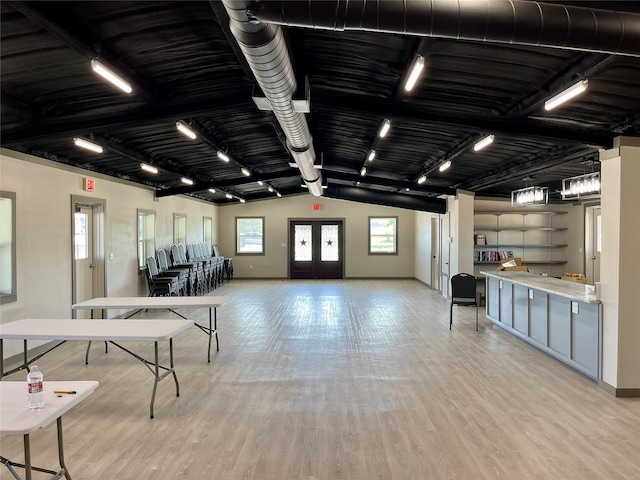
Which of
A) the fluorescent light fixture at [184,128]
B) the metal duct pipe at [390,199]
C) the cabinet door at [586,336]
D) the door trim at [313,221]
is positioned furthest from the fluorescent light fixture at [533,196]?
the door trim at [313,221]

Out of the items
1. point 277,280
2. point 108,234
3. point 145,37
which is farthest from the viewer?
point 277,280

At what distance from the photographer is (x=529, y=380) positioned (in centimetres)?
452

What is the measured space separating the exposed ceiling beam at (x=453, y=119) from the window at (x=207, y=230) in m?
9.27

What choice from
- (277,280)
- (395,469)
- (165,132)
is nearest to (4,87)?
(165,132)

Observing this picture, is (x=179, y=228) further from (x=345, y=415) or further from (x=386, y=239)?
(x=345, y=415)

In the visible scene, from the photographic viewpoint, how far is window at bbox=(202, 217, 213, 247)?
13.3m

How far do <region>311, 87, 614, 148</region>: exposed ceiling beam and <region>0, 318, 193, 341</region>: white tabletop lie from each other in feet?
9.26

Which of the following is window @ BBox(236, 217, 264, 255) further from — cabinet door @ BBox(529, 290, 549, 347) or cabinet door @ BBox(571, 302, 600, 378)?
cabinet door @ BBox(571, 302, 600, 378)

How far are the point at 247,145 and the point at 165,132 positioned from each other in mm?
1813

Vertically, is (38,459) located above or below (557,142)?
below

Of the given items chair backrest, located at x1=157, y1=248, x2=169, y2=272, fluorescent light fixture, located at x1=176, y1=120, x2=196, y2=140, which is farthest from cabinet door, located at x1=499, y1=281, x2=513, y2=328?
chair backrest, located at x1=157, y1=248, x2=169, y2=272

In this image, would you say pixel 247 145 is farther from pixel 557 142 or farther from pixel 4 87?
pixel 557 142

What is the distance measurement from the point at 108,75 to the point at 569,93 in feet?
11.7

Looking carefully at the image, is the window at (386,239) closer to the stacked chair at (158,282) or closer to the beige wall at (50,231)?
the stacked chair at (158,282)
